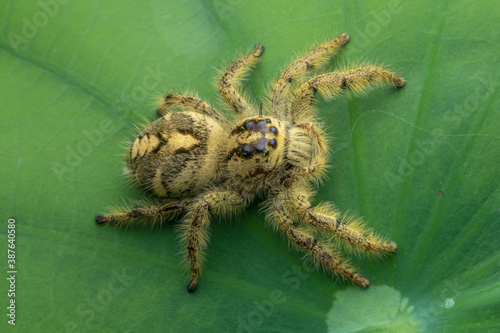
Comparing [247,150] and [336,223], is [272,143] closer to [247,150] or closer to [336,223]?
[247,150]

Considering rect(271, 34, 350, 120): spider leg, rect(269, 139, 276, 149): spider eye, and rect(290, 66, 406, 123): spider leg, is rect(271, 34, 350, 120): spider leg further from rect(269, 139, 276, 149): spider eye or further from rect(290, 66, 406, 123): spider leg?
rect(269, 139, 276, 149): spider eye

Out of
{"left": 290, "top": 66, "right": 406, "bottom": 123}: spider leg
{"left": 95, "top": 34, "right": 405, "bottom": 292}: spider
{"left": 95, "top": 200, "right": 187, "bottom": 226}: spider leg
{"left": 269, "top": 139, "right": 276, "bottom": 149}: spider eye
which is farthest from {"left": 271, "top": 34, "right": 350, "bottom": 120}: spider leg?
{"left": 95, "top": 200, "right": 187, "bottom": 226}: spider leg

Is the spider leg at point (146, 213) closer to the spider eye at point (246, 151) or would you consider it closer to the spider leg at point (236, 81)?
the spider eye at point (246, 151)

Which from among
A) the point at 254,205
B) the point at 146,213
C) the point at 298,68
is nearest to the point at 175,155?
the point at 146,213

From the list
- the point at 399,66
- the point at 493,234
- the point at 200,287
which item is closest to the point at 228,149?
the point at 200,287

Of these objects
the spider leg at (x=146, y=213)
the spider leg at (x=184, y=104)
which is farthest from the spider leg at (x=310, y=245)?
the spider leg at (x=184, y=104)

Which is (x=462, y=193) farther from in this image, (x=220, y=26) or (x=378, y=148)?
(x=220, y=26)

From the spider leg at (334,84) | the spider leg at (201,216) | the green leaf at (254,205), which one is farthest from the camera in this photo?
the spider leg at (334,84)
